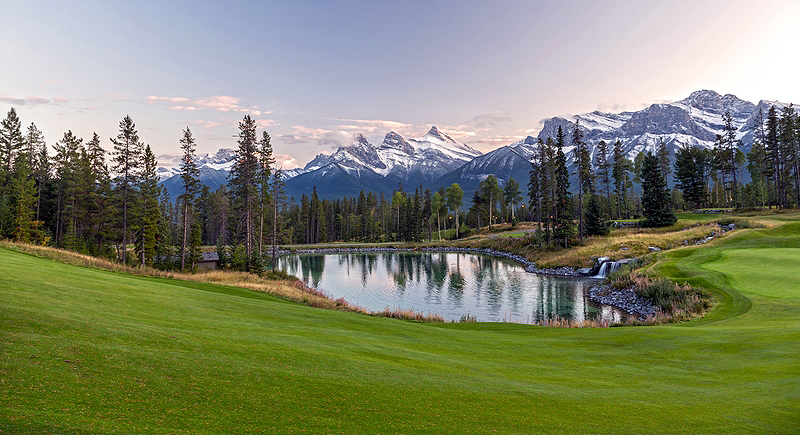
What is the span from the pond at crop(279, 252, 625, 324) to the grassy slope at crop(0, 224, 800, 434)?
15826mm

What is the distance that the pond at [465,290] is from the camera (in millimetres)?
33094

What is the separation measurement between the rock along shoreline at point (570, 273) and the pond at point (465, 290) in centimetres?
111

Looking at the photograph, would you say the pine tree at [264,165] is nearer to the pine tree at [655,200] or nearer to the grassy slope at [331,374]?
the grassy slope at [331,374]

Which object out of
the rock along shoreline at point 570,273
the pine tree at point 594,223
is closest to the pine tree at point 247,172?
the rock along shoreline at point 570,273

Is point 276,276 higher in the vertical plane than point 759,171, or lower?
lower

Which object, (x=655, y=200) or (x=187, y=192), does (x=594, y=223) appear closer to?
(x=655, y=200)

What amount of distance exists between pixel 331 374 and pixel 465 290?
3687 centimetres

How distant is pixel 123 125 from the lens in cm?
4681

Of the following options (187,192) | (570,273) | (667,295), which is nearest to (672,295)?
(667,295)

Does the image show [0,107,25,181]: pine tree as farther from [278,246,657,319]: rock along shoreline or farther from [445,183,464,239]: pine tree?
[445,183,464,239]: pine tree

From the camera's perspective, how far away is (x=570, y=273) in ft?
173

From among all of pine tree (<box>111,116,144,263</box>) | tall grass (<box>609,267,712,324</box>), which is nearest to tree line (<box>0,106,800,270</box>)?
pine tree (<box>111,116,144,263</box>)

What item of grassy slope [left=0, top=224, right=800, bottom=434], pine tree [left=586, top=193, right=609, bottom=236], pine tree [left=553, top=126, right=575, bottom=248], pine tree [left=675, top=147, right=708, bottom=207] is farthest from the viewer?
pine tree [left=675, top=147, right=708, bottom=207]

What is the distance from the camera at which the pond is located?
33.1m
